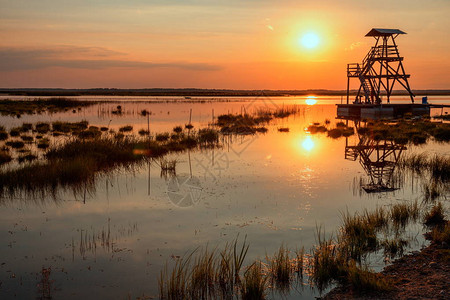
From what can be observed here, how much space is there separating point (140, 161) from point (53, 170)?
18.2 feet

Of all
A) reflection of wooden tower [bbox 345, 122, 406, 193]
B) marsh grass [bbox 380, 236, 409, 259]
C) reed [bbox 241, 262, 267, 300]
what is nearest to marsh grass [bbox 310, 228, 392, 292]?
marsh grass [bbox 380, 236, 409, 259]

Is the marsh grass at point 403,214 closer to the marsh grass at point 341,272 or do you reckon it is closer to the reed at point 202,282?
the marsh grass at point 341,272

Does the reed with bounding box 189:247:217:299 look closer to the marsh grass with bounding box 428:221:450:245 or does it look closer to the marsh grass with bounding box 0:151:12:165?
the marsh grass with bounding box 428:221:450:245

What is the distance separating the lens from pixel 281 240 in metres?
10.1

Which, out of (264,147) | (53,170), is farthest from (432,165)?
(53,170)

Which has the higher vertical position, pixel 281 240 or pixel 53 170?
pixel 53 170

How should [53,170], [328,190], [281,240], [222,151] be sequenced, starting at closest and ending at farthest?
1. [281,240]
2. [328,190]
3. [53,170]
4. [222,151]

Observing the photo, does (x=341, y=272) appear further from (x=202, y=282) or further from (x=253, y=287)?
(x=202, y=282)

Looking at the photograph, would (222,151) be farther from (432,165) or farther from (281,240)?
(281,240)

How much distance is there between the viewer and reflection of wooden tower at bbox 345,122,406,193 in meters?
16.4

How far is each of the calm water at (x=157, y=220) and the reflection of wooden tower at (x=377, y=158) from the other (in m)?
0.59

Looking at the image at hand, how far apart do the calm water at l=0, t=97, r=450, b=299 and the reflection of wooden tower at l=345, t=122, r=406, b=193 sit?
1.93 ft

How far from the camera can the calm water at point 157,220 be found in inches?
329

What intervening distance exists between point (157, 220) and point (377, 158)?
15022 mm
